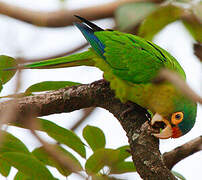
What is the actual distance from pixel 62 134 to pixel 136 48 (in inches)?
49.0

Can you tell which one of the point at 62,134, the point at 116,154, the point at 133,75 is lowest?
the point at 116,154

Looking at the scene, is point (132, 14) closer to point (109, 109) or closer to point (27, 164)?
point (27, 164)

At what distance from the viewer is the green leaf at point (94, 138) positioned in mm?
2011

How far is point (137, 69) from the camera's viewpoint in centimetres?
278

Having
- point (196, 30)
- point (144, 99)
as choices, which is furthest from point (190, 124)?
point (196, 30)

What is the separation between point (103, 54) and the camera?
2914mm

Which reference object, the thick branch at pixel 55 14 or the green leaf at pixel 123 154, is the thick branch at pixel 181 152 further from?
the thick branch at pixel 55 14

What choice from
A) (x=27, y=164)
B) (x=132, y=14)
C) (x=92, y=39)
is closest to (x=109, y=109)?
(x=27, y=164)

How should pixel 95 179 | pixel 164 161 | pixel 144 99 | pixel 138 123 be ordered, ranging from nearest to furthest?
pixel 95 179 < pixel 164 161 < pixel 138 123 < pixel 144 99

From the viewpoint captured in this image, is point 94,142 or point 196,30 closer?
point 196,30

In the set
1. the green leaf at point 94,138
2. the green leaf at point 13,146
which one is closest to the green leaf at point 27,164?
the green leaf at point 13,146

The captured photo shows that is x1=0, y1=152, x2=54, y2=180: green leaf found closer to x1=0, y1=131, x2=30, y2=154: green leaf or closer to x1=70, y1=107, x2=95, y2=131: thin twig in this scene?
x1=0, y1=131, x2=30, y2=154: green leaf

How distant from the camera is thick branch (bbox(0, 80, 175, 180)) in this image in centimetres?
175

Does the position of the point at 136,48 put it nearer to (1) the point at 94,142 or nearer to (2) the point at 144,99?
(2) the point at 144,99
